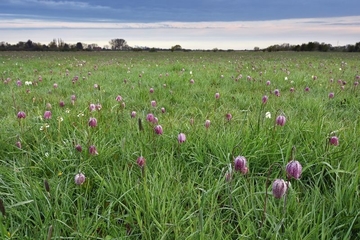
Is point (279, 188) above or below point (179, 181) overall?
above

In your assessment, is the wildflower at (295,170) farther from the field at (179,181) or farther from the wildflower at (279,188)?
the wildflower at (279,188)

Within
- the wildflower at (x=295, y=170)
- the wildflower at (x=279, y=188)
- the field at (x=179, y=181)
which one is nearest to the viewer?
the wildflower at (x=279, y=188)

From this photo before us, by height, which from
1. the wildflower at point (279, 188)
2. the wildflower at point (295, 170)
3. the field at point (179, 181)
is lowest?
the field at point (179, 181)

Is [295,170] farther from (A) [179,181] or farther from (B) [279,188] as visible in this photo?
(A) [179,181]

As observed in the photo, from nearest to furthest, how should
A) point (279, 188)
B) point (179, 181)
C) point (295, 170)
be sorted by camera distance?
point (279, 188) → point (295, 170) → point (179, 181)

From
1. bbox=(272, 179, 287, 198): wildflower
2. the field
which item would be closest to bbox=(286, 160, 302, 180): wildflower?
the field

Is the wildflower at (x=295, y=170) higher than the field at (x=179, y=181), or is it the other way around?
the wildflower at (x=295, y=170)

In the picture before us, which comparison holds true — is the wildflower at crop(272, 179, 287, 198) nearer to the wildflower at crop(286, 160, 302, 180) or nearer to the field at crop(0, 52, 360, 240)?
the field at crop(0, 52, 360, 240)

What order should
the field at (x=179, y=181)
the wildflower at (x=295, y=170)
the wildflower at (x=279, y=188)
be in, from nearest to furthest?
the wildflower at (x=279, y=188), the wildflower at (x=295, y=170), the field at (x=179, y=181)

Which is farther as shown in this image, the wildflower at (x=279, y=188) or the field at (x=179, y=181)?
the field at (x=179, y=181)

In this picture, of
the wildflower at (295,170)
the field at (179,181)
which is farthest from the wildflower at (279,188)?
the wildflower at (295,170)

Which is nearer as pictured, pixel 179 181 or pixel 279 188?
pixel 279 188

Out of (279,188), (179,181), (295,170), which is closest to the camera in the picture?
(279,188)

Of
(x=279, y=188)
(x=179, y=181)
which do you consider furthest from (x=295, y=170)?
(x=179, y=181)
